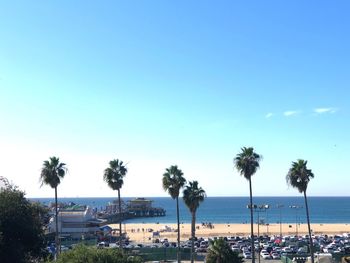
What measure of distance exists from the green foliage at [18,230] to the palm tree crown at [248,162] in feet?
78.3

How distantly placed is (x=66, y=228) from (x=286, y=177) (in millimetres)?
80320

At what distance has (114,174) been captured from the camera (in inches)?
2360

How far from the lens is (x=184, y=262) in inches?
2527

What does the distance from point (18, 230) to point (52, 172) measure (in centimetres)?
2496

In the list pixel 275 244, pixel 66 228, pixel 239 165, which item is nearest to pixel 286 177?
pixel 239 165

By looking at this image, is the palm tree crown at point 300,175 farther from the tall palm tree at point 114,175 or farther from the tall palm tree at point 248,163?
the tall palm tree at point 114,175

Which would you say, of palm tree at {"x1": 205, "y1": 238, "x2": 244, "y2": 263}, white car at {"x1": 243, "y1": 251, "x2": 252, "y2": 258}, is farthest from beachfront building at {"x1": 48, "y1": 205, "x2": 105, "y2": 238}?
palm tree at {"x1": 205, "y1": 238, "x2": 244, "y2": 263}

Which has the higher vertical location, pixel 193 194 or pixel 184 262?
pixel 193 194

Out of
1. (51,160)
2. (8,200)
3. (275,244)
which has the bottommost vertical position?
(275,244)

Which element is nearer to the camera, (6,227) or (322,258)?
(6,227)

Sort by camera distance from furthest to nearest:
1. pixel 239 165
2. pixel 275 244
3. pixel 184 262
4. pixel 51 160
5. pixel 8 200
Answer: pixel 275 244 → pixel 184 262 → pixel 51 160 → pixel 239 165 → pixel 8 200

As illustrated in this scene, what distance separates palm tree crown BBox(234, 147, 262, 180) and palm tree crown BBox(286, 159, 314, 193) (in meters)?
4.46

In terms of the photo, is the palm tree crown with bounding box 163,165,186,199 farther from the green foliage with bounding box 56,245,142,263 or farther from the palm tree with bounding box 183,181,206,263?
the green foliage with bounding box 56,245,142,263

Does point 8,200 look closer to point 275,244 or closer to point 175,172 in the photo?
point 175,172
